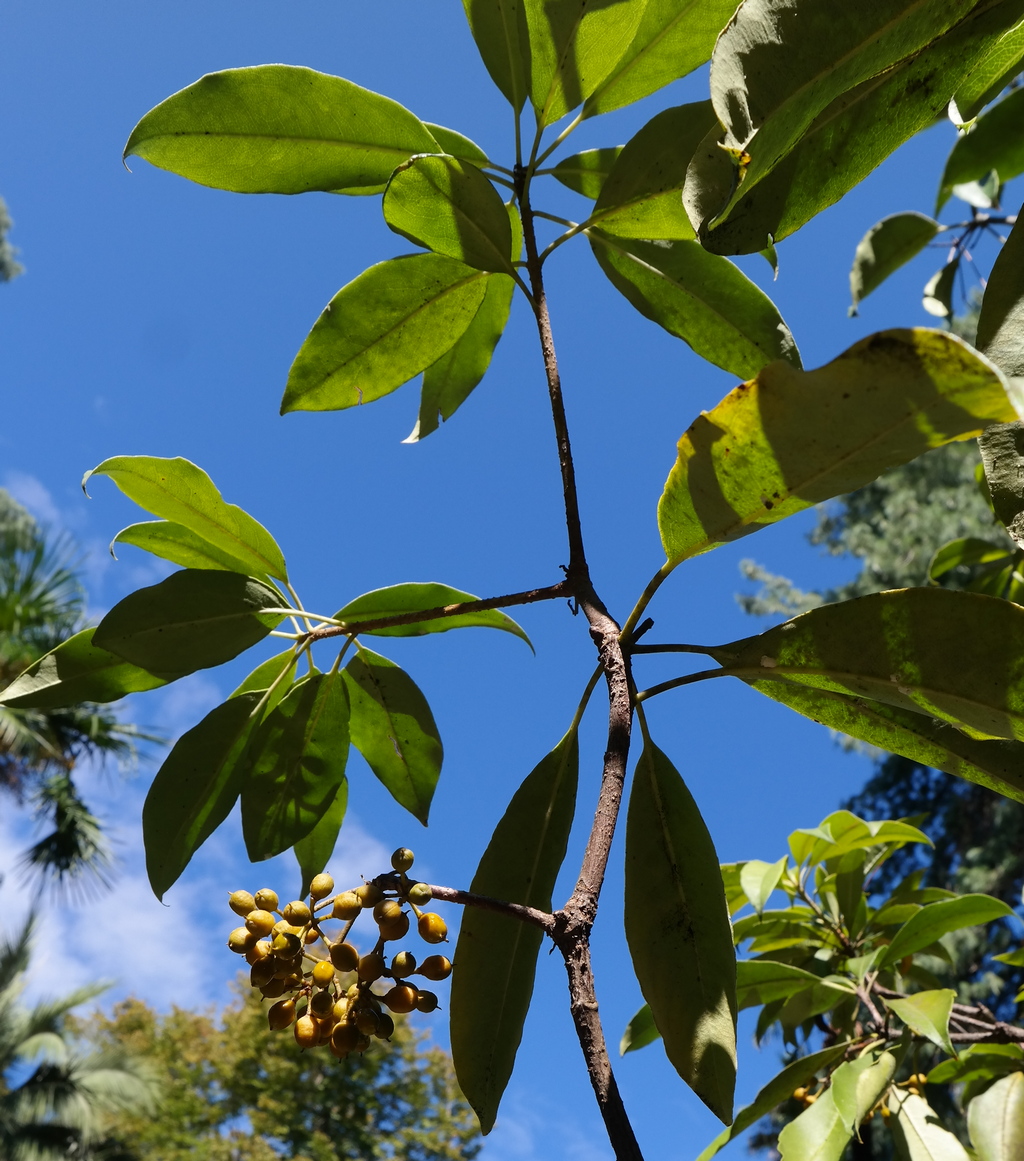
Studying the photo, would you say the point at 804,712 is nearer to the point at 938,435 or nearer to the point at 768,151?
the point at 938,435

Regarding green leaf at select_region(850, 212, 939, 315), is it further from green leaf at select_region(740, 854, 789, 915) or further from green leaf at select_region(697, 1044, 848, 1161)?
green leaf at select_region(697, 1044, 848, 1161)

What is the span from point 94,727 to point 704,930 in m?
9.86

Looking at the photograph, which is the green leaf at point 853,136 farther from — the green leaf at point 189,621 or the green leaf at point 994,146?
the green leaf at point 994,146

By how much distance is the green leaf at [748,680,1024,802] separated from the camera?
2.14ft

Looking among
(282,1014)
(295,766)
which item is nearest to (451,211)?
(295,766)

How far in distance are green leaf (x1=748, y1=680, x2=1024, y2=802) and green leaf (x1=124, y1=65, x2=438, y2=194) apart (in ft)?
2.06

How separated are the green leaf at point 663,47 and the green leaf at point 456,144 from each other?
133 millimetres

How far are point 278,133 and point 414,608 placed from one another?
478 millimetres

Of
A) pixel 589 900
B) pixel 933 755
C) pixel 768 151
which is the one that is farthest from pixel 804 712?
pixel 768 151

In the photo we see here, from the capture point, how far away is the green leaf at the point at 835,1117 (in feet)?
3.73

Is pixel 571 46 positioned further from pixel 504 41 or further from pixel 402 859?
pixel 402 859

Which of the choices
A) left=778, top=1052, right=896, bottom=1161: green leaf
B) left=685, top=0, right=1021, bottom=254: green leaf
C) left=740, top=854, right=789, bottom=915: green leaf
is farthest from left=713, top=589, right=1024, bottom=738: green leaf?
left=740, top=854, right=789, bottom=915: green leaf

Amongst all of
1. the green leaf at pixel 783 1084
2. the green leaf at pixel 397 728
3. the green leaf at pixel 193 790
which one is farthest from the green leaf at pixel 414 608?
the green leaf at pixel 783 1084

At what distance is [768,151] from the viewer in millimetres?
512
